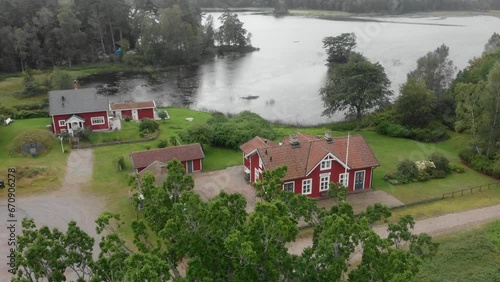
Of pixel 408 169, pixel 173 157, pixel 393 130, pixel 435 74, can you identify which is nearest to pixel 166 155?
pixel 173 157

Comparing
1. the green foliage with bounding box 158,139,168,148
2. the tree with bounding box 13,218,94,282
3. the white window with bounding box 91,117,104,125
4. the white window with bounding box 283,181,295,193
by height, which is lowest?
the white window with bounding box 283,181,295,193

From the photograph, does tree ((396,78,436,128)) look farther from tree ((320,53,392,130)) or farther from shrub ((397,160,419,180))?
shrub ((397,160,419,180))

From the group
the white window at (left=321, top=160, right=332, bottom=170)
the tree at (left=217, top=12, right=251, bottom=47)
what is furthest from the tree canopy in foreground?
the tree at (left=217, top=12, right=251, bottom=47)

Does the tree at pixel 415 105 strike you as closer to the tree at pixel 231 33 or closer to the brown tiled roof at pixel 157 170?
the brown tiled roof at pixel 157 170

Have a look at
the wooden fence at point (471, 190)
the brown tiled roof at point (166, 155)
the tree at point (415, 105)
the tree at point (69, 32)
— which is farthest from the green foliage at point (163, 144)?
the tree at point (69, 32)

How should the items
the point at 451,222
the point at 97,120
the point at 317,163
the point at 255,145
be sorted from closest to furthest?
the point at 451,222 < the point at 317,163 < the point at 255,145 < the point at 97,120

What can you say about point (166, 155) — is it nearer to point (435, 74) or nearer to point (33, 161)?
point (33, 161)
